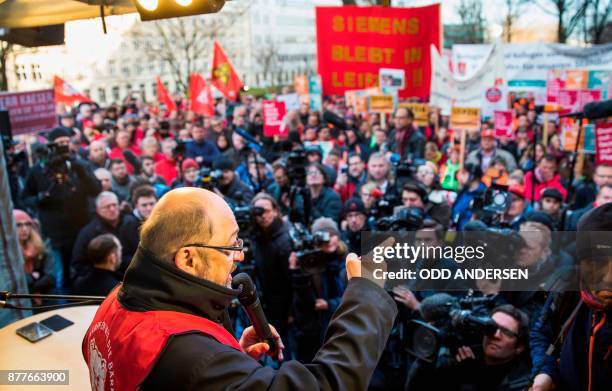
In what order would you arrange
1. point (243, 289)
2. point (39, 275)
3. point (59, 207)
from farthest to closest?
point (59, 207), point (39, 275), point (243, 289)

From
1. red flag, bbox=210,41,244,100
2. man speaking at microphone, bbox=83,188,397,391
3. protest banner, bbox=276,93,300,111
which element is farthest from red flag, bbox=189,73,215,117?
man speaking at microphone, bbox=83,188,397,391

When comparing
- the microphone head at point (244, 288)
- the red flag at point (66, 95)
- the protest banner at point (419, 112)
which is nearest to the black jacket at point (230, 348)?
the microphone head at point (244, 288)

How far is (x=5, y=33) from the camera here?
145 inches

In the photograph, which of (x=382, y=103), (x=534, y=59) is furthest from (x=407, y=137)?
(x=534, y=59)

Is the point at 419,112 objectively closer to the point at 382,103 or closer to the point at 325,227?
the point at 382,103

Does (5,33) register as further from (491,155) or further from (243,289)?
→ (491,155)

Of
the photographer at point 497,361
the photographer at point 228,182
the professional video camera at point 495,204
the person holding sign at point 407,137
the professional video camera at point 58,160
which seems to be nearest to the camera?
the photographer at point 497,361

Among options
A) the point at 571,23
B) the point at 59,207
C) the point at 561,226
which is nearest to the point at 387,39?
the point at 561,226

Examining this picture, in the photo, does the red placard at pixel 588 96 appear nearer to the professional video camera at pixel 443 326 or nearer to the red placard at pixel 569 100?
the red placard at pixel 569 100

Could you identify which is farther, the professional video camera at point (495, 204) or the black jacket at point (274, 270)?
the black jacket at point (274, 270)

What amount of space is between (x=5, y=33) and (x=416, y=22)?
4.97 metres

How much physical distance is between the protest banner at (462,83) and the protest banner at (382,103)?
1305 mm

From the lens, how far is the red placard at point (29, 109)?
675 centimetres

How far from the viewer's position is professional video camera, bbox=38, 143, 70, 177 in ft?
19.1
